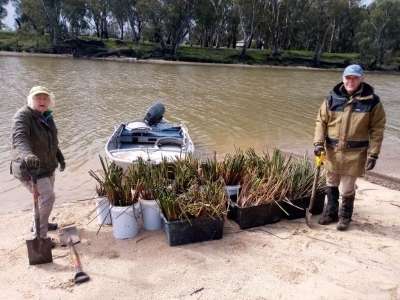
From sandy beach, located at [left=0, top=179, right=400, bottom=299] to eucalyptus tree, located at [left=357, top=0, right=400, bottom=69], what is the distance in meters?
47.9

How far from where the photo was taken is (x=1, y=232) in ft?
15.7

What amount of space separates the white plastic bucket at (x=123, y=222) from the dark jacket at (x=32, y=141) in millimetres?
862

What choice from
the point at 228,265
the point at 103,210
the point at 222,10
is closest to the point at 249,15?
the point at 222,10

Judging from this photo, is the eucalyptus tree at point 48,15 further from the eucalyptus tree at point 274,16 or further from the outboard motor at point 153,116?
the outboard motor at point 153,116

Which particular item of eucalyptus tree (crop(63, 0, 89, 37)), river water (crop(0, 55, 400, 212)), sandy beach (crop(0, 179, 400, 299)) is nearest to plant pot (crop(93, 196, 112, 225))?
sandy beach (crop(0, 179, 400, 299))

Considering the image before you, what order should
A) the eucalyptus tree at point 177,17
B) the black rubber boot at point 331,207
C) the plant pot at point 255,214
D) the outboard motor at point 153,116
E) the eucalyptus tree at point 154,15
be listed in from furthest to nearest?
the eucalyptus tree at point 177,17, the eucalyptus tree at point 154,15, the outboard motor at point 153,116, the black rubber boot at point 331,207, the plant pot at point 255,214

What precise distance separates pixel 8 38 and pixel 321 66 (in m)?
40.6

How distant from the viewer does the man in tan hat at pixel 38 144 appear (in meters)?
3.67

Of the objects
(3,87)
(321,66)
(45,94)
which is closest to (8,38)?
(3,87)

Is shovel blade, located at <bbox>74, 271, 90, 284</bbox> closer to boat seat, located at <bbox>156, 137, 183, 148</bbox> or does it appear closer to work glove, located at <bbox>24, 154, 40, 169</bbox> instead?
work glove, located at <bbox>24, 154, 40, 169</bbox>

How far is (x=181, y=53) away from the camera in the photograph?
46.4m

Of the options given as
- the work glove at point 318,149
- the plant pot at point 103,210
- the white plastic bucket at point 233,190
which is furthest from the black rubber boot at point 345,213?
the plant pot at point 103,210

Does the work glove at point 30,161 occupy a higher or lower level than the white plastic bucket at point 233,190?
higher

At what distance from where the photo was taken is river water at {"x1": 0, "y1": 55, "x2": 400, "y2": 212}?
842 cm
